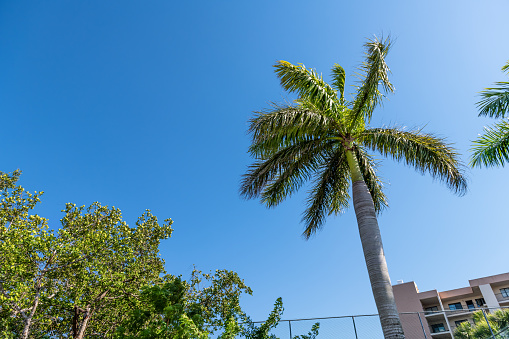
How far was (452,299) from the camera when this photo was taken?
37094 millimetres

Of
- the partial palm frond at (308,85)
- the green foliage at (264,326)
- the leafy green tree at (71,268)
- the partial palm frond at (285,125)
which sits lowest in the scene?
the green foliage at (264,326)

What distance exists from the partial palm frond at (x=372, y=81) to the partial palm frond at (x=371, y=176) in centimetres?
122

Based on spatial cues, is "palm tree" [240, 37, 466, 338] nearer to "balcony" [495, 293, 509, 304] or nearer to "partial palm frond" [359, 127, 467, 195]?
"partial palm frond" [359, 127, 467, 195]

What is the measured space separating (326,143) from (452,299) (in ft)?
123

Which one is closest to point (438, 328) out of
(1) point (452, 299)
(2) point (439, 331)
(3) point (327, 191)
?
(2) point (439, 331)

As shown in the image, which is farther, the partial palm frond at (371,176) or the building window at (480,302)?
the building window at (480,302)

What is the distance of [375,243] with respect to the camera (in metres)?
7.53

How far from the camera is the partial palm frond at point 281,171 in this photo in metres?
9.52

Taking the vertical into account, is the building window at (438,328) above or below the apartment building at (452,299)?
below

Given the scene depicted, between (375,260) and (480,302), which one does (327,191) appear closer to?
(375,260)

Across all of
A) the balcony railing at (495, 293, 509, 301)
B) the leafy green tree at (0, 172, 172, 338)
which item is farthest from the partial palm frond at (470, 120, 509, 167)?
the balcony railing at (495, 293, 509, 301)

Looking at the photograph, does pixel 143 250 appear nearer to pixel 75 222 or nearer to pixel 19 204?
pixel 75 222

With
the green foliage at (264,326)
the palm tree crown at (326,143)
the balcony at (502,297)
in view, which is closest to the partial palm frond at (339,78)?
the palm tree crown at (326,143)

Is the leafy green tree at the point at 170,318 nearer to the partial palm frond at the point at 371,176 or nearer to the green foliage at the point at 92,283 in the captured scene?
the green foliage at the point at 92,283
